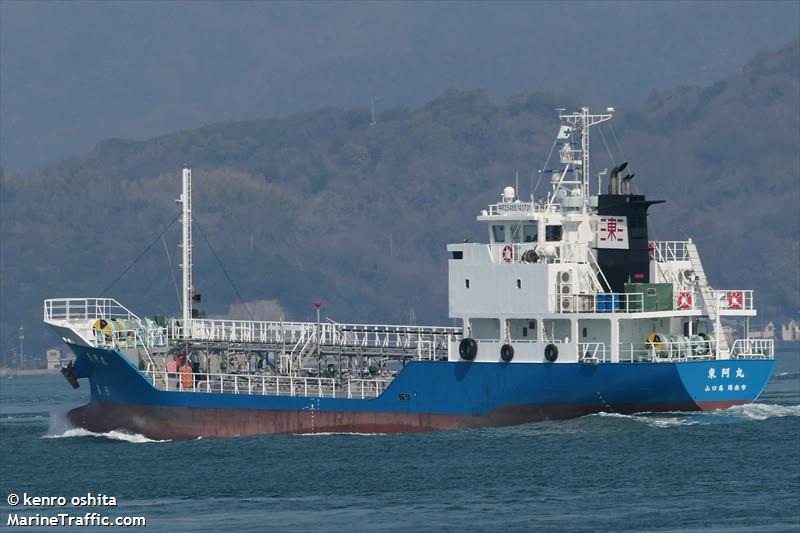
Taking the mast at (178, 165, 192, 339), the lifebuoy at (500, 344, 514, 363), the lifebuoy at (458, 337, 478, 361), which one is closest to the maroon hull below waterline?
the lifebuoy at (500, 344, 514, 363)

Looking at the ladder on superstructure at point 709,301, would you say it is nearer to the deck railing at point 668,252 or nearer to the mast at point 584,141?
the deck railing at point 668,252

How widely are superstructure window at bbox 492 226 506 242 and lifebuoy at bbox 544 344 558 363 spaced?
4.08m

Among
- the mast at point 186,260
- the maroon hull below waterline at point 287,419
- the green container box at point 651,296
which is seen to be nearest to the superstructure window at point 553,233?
the green container box at point 651,296

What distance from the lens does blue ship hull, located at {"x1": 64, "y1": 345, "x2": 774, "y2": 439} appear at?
51281mm

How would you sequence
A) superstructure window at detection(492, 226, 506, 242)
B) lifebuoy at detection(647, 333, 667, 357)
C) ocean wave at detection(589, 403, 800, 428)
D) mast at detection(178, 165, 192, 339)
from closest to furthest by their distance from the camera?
ocean wave at detection(589, 403, 800, 428) < lifebuoy at detection(647, 333, 667, 357) < superstructure window at detection(492, 226, 506, 242) < mast at detection(178, 165, 192, 339)

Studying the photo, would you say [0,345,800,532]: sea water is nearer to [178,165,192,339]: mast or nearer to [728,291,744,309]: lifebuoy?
[728,291,744,309]: lifebuoy

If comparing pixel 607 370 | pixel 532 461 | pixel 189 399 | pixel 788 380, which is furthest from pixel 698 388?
pixel 788 380

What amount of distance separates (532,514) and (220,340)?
20773 mm

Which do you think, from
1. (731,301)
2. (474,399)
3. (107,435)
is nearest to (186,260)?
(107,435)

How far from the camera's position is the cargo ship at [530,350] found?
5172 centimetres

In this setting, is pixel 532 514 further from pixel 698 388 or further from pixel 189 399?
pixel 189 399

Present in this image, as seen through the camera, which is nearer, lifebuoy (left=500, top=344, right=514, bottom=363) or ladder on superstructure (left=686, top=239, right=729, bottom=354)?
lifebuoy (left=500, top=344, right=514, bottom=363)

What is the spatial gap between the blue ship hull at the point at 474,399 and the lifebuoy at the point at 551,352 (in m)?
0.19

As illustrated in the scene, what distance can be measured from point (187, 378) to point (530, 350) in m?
11.8
